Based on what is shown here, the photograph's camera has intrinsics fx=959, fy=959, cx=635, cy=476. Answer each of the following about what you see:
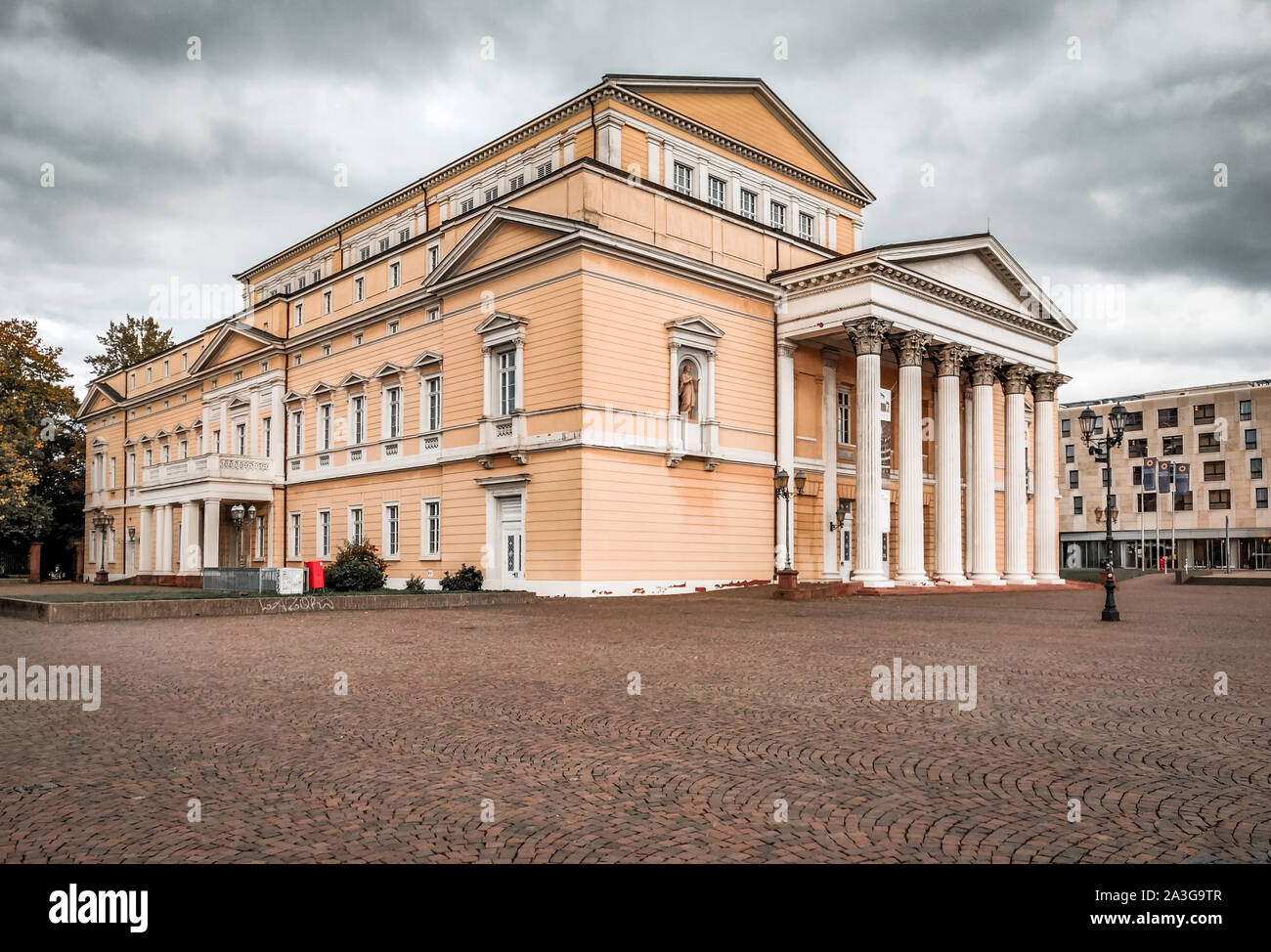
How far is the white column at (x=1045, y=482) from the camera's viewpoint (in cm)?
4203

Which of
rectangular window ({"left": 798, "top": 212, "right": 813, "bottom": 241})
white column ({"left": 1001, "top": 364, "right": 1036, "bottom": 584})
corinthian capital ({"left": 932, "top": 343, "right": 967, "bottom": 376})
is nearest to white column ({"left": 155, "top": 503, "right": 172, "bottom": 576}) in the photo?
rectangular window ({"left": 798, "top": 212, "right": 813, "bottom": 241})

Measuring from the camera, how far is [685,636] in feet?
55.0

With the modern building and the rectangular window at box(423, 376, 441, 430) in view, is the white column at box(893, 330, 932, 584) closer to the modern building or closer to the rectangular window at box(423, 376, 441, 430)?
the rectangular window at box(423, 376, 441, 430)

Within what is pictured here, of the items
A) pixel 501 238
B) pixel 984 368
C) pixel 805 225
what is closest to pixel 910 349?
pixel 984 368

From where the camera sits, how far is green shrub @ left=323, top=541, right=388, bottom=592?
105 feet

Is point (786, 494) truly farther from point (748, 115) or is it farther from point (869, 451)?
point (748, 115)

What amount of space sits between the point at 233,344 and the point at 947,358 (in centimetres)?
3561

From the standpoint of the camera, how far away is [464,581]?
31.0 metres

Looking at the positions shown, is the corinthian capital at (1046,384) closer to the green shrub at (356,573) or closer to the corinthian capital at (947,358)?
the corinthian capital at (947,358)

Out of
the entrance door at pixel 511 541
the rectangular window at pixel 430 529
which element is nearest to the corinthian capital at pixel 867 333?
the entrance door at pixel 511 541

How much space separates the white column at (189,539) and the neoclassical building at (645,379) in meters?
0.13

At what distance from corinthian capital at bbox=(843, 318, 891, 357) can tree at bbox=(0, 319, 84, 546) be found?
34.0m
